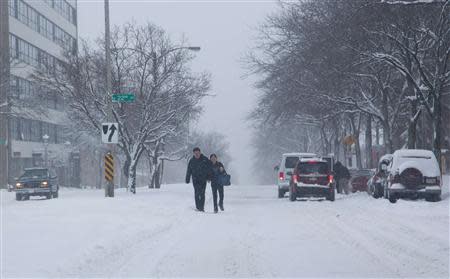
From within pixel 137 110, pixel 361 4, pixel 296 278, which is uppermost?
pixel 361 4

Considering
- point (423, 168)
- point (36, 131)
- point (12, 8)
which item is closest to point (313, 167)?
point (423, 168)

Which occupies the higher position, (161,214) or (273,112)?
(273,112)

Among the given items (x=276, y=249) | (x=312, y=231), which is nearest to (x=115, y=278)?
(x=276, y=249)

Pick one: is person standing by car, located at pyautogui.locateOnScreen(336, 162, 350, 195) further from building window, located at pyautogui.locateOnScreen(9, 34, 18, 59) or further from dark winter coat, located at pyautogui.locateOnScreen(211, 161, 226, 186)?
building window, located at pyautogui.locateOnScreen(9, 34, 18, 59)

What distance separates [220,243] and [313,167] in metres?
15.9

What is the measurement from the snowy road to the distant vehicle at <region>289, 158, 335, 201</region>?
7348mm

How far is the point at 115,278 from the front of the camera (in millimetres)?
10094

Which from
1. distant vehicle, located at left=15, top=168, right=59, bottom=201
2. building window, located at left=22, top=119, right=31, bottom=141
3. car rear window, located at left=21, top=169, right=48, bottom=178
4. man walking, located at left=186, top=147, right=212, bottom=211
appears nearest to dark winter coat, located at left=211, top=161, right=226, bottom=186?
man walking, located at left=186, top=147, right=212, bottom=211

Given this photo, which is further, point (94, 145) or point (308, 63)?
point (94, 145)

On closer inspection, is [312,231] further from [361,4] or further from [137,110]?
[137,110]

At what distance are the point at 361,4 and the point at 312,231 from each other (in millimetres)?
13640

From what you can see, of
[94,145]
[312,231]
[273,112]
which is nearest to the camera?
[312,231]

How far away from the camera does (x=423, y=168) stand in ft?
81.6

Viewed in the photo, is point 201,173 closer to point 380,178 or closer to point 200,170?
point 200,170
